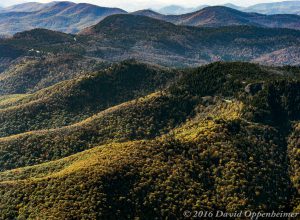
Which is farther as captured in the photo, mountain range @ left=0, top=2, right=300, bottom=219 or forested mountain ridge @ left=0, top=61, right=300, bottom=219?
forested mountain ridge @ left=0, top=61, right=300, bottom=219

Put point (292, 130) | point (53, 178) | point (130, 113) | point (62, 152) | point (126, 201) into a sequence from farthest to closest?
1. point (130, 113)
2. point (62, 152)
3. point (292, 130)
4. point (53, 178)
5. point (126, 201)

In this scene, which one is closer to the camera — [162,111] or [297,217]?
[297,217]

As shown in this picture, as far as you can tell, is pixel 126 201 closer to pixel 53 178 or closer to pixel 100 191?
pixel 100 191

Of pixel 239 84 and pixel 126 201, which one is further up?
pixel 239 84

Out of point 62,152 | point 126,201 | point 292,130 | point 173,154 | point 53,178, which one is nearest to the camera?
point 126,201

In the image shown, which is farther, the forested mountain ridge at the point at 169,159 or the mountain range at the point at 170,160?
the forested mountain ridge at the point at 169,159

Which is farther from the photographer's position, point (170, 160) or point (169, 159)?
point (169, 159)

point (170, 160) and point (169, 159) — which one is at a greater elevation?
point (169, 159)

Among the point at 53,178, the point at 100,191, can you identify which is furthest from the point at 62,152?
the point at 100,191
